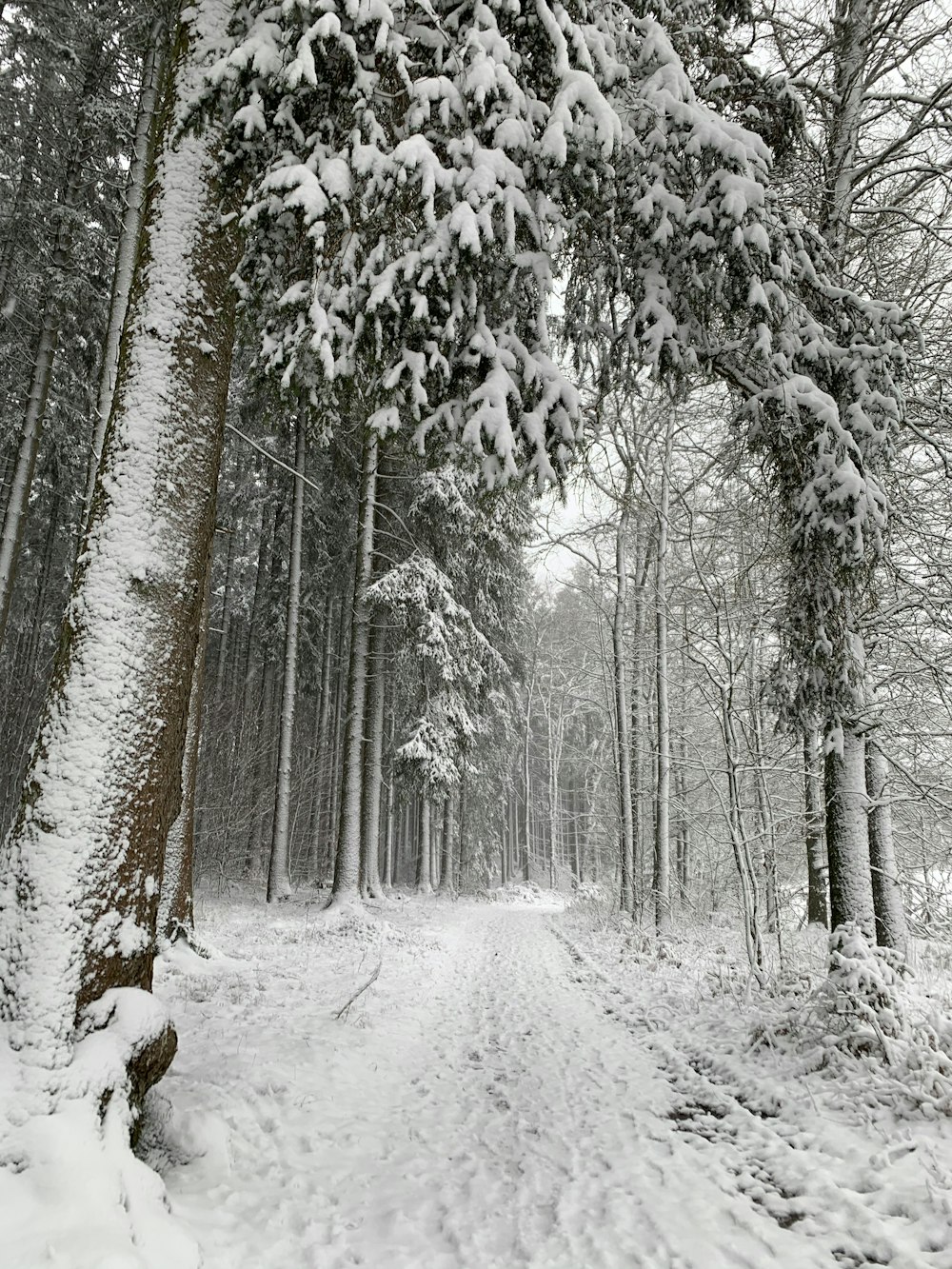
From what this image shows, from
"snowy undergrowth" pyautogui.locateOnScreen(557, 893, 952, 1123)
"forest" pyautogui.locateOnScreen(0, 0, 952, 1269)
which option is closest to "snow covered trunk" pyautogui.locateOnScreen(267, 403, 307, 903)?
"forest" pyautogui.locateOnScreen(0, 0, 952, 1269)

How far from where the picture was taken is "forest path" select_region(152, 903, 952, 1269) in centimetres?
246

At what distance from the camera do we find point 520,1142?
343 cm

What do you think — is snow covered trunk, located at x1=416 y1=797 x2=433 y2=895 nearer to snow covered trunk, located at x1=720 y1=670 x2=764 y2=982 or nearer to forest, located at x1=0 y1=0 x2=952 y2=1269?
forest, located at x1=0 y1=0 x2=952 y2=1269

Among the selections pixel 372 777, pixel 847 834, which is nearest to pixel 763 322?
pixel 847 834

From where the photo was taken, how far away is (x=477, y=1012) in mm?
6281

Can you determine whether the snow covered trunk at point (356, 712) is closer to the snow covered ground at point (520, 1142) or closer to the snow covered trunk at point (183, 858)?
the snow covered trunk at point (183, 858)

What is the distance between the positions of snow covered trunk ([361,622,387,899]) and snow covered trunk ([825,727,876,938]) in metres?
9.14

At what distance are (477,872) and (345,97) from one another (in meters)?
24.4

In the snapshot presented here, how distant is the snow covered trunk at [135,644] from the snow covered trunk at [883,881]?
6.22 metres

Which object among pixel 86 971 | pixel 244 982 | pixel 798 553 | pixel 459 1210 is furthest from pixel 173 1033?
pixel 798 553

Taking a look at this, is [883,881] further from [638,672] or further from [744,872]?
[638,672]

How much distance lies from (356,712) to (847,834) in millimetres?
8915

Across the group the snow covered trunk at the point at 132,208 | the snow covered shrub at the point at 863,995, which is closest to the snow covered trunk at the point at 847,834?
the snow covered shrub at the point at 863,995

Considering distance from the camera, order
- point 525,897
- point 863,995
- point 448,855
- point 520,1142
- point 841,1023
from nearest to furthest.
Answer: point 520,1142
point 863,995
point 841,1023
point 448,855
point 525,897
